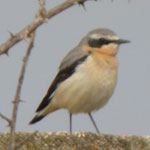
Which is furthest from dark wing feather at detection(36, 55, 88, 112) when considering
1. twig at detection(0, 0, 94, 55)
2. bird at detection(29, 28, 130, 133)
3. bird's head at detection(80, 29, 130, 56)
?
twig at detection(0, 0, 94, 55)

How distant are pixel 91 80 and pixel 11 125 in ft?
16.9

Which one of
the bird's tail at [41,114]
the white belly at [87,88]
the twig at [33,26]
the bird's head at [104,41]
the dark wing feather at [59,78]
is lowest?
the twig at [33,26]

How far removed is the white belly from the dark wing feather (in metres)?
0.10

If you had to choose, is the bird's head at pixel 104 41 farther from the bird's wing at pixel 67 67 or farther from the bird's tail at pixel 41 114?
the bird's tail at pixel 41 114

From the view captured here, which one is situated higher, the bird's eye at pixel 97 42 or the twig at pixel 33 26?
the bird's eye at pixel 97 42

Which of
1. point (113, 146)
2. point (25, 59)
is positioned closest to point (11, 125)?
point (25, 59)

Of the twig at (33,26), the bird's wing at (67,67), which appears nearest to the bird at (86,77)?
the bird's wing at (67,67)

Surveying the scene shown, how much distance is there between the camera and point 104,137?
156 inches

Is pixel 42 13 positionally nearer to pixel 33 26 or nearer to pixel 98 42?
pixel 33 26

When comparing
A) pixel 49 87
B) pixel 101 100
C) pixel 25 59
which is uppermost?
pixel 49 87

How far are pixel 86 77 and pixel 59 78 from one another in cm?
74

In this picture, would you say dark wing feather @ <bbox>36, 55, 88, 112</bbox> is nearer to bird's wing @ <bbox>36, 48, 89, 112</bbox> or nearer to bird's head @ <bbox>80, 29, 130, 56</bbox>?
bird's wing @ <bbox>36, 48, 89, 112</bbox>

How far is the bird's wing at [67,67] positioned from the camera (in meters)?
7.65

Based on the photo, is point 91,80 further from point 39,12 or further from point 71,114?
point 39,12
